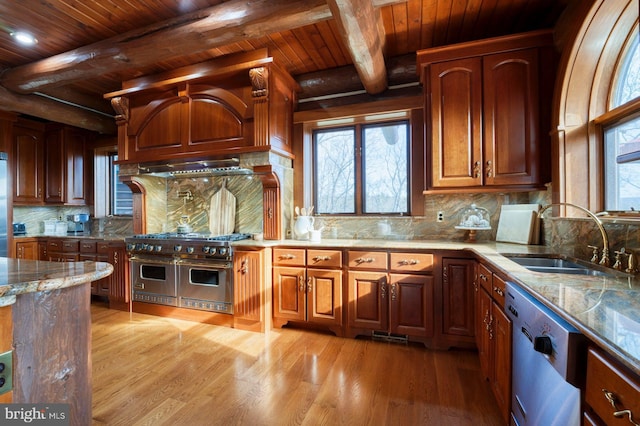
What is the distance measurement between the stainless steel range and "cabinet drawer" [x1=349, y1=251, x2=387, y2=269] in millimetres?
1225

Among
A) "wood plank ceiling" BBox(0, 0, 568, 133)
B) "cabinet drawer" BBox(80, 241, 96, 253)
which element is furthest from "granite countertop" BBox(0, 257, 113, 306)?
"cabinet drawer" BBox(80, 241, 96, 253)

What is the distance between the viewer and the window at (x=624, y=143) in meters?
1.74

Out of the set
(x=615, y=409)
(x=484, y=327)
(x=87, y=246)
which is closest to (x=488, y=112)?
(x=484, y=327)

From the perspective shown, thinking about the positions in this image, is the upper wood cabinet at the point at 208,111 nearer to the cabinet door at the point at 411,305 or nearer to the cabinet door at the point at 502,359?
the cabinet door at the point at 411,305

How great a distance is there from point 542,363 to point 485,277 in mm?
949

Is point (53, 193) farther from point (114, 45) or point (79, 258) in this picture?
point (114, 45)

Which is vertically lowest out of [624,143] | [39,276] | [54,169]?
[39,276]

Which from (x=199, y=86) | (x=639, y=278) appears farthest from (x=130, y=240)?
(x=639, y=278)

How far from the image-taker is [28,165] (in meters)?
4.18

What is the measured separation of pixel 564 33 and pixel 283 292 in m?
3.12

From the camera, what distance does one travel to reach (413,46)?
2863 mm

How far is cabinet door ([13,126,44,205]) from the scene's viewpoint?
13.2 ft

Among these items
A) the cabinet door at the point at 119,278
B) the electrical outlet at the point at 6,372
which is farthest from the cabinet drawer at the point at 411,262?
the cabinet door at the point at 119,278

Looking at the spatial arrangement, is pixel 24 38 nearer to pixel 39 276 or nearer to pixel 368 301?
pixel 39 276
